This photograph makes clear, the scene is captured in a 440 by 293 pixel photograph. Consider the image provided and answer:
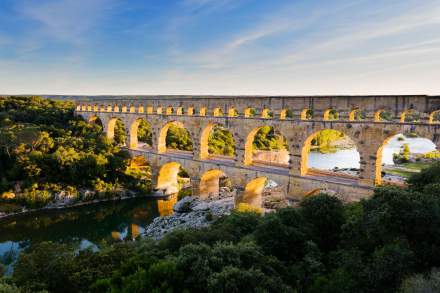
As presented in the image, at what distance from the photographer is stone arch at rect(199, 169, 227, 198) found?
20547mm

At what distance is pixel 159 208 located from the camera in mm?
21969

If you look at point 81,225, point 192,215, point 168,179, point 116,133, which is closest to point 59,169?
point 81,225

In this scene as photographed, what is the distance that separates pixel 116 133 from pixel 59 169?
34.0ft

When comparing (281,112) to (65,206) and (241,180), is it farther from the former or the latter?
(65,206)

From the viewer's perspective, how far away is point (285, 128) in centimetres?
1638

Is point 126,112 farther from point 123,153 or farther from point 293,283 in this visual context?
point 293,283

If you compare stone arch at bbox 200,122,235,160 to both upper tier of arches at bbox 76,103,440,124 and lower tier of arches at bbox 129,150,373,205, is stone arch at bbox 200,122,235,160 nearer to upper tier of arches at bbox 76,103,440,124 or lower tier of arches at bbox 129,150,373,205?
lower tier of arches at bbox 129,150,373,205

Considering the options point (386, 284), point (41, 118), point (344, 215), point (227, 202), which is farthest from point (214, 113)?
point (41, 118)

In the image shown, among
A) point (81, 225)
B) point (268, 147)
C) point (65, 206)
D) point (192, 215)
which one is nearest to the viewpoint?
point (192, 215)

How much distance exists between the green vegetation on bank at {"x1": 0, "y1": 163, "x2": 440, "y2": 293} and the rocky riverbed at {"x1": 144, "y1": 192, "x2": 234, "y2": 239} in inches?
287

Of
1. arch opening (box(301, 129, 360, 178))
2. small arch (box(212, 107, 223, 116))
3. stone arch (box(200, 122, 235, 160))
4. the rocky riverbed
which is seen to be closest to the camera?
the rocky riverbed

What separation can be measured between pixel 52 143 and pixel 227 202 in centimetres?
1372

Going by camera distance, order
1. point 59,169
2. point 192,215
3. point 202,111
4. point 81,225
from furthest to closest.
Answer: point 59,169
point 202,111
point 81,225
point 192,215

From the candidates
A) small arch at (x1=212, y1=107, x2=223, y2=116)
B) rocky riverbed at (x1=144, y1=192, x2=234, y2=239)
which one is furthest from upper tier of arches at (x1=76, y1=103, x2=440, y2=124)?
rocky riverbed at (x1=144, y1=192, x2=234, y2=239)
